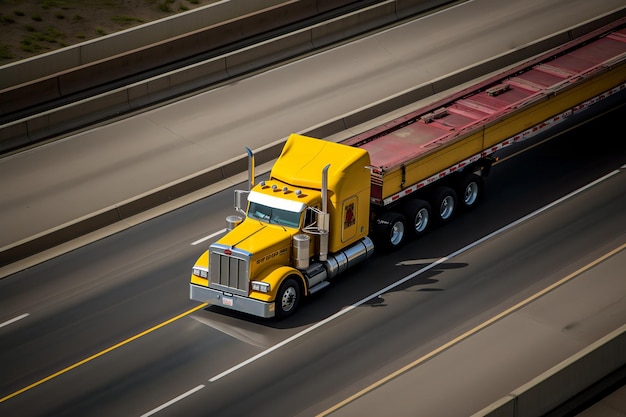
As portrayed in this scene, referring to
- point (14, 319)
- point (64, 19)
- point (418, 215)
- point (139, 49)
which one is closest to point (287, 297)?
point (418, 215)

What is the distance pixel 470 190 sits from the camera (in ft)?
99.8

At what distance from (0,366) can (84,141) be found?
11.7 meters

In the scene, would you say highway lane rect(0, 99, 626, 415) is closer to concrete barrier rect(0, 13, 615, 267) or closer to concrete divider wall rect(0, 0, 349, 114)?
concrete barrier rect(0, 13, 615, 267)

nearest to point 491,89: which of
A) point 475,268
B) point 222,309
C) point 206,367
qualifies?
point 475,268

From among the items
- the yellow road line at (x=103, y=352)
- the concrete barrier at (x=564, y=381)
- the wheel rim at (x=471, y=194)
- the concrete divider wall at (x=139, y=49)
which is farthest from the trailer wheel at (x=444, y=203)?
the concrete divider wall at (x=139, y=49)

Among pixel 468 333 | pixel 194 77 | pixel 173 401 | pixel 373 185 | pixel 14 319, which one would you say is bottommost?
pixel 14 319

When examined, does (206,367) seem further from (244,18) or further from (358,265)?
(244,18)

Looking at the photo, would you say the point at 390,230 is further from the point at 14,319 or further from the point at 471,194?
the point at 14,319

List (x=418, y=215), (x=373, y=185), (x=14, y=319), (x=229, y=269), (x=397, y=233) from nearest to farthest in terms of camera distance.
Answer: (x=229, y=269), (x=14, y=319), (x=373, y=185), (x=397, y=233), (x=418, y=215)

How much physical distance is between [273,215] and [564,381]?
8.31 m

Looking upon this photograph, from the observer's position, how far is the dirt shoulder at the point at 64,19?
40094 mm

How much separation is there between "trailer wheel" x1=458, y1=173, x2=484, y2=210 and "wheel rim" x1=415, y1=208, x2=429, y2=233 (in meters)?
1.37

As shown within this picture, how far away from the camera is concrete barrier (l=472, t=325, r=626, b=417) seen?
20234 millimetres

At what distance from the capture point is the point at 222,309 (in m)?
26.7
